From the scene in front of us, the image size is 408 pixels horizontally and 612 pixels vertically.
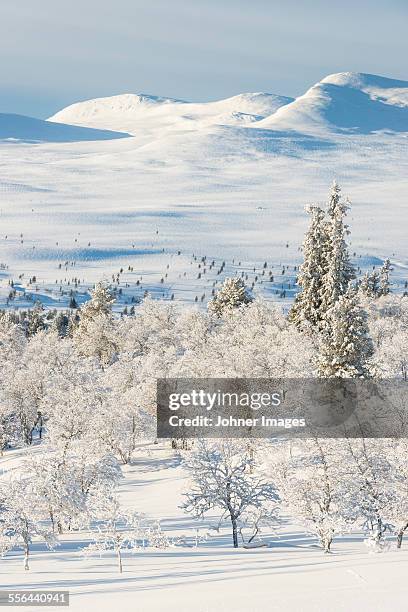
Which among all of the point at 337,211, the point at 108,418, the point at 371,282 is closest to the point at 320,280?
the point at 337,211

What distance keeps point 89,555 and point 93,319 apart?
66.3 meters

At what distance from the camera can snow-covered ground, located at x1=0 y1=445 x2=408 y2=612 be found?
819 inches

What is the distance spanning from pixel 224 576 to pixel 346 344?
31084mm

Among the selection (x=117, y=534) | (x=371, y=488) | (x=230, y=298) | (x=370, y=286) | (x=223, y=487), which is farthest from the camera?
(x=370, y=286)

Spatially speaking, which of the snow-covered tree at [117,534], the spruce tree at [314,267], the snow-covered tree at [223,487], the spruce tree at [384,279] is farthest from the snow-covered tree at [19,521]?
the spruce tree at [384,279]

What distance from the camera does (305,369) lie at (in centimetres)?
5728

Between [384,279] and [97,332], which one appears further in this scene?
[384,279]

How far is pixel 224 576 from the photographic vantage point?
25.6m

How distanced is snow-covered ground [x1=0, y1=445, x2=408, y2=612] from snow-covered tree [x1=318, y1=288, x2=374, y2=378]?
53.3 ft

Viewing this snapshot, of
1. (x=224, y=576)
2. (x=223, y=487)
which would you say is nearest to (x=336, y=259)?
(x=223, y=487)

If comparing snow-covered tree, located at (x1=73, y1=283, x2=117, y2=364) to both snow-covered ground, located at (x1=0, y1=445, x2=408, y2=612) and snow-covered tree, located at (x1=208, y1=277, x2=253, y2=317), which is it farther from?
snow-covered ground, located at (x1=0, y1=445, x2=408, y2=612)

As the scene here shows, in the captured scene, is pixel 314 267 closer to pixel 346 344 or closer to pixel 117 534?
pixel 346 344

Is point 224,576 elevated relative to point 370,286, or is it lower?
lower

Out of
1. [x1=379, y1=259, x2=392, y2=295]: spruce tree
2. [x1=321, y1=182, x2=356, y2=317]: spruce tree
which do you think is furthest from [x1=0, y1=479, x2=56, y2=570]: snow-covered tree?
[x1=379, y1=259, x2=392, y2=295]: spruce tree
